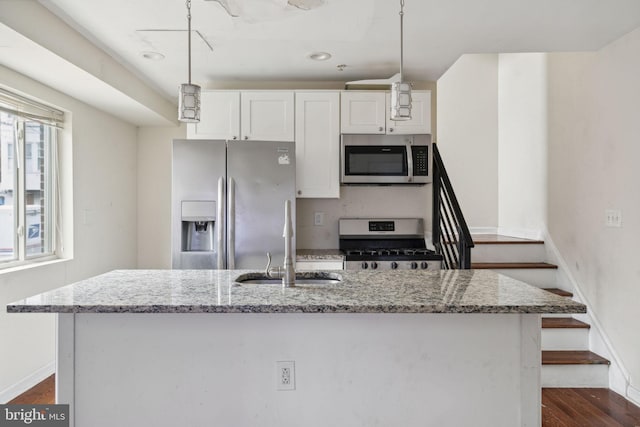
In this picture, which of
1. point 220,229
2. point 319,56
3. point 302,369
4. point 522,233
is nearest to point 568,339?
point 522,233

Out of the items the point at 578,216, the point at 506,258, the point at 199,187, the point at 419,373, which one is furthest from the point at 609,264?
the point at 199,187

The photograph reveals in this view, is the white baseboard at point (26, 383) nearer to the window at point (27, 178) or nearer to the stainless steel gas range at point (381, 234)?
the window at point (27, 178)

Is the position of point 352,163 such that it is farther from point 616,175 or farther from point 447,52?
point 616,175

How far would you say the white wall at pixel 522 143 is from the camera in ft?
13.2

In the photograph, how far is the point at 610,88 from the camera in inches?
115

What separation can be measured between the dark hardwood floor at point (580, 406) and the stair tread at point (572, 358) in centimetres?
18

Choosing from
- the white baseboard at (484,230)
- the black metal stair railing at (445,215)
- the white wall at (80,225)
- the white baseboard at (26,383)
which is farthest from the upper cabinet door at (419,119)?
the white baseboard at (26,383)

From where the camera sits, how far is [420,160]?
3.51m

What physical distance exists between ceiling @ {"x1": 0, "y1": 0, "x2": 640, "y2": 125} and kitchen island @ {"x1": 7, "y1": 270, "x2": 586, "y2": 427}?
1.67m

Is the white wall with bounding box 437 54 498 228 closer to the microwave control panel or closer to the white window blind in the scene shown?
the microwave control panel

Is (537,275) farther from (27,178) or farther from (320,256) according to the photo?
(27,178)

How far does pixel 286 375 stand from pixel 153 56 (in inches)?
104

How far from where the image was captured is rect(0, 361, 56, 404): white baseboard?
2.73 metres

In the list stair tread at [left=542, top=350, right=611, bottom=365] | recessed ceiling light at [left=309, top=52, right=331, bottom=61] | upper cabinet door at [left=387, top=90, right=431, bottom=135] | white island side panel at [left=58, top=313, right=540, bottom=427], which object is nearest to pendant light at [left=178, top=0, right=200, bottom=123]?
white island side panel at [left=58, top=313, right=540, bottom=427]
